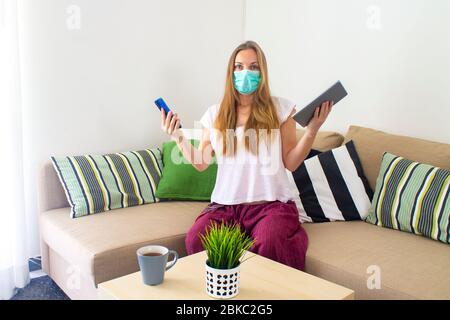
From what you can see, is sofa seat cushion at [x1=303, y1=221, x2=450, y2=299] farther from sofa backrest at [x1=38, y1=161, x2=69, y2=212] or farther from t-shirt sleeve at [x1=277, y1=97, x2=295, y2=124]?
sofa backrest at [x1=38, y1=161, x2=69, y2=212]

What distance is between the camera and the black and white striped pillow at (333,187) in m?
1.89

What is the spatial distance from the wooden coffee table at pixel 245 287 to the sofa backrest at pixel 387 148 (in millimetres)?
832

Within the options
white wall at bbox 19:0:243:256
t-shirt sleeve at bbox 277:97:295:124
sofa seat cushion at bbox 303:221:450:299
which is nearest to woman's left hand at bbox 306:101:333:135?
t-shirt sleeve at bbox 277:97:295:124

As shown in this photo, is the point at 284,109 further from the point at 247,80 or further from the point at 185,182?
the point at 185,182

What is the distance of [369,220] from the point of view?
186 cm

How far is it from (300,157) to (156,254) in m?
0.72

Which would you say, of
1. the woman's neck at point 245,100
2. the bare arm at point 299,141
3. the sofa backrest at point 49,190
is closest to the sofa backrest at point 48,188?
the sofa backrest at point 49,190

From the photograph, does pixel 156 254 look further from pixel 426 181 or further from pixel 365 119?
→ pixel 365 119

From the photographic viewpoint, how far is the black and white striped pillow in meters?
1.89

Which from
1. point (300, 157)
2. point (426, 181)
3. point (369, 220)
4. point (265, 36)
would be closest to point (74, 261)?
point (300, 157)

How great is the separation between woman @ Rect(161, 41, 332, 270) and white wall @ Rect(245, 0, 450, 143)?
2.05 feet

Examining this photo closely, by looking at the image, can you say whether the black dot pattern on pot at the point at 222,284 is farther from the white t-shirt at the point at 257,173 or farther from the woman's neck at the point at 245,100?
the woman's neck at the point at 245,100

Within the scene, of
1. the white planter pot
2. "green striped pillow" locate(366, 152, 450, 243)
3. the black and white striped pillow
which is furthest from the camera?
the black and white striped pillow

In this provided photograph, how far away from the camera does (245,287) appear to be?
1.21m
